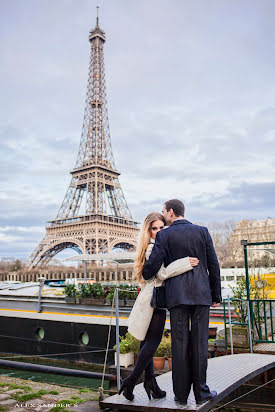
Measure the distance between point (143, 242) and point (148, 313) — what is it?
2.21ft

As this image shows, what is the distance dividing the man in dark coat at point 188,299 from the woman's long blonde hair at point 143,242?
191 mm

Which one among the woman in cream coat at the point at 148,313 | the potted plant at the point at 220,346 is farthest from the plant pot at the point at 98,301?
the woman in cream coat at the point at 148,313

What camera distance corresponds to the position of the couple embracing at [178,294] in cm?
341

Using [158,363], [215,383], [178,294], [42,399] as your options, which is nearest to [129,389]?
[215,383]

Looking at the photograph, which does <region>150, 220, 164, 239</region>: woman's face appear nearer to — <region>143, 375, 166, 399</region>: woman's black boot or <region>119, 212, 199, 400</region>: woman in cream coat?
<region>119, 212, 199, 400</region>: woman in cream coat

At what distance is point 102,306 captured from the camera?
38.8 feet

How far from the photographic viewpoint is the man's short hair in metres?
3.77

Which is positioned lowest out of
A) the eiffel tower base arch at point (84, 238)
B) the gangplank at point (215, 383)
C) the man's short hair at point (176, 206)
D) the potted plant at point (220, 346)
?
the potted plant at point (220, 346)

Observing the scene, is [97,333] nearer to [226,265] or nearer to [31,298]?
[31,298]

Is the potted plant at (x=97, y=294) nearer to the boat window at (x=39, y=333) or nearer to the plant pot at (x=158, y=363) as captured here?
the boat window at (x=39, y=333)

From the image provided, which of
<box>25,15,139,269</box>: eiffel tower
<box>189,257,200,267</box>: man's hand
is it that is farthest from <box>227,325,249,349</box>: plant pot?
<box>25,15,139,269</box>: eiffel tower

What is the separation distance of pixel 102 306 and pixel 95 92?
61949 millimetres

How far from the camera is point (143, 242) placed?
3.81 m

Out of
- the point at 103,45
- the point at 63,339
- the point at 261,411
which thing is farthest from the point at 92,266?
the point at 261,411
